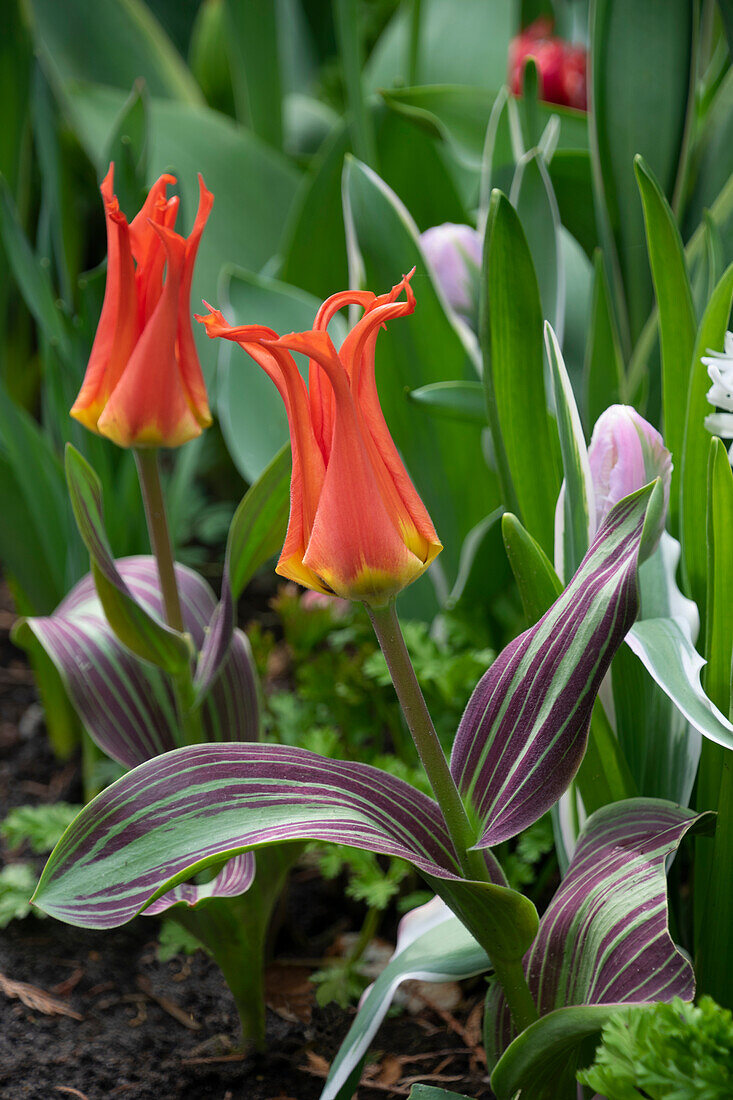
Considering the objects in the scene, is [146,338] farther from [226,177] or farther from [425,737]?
[226,177]

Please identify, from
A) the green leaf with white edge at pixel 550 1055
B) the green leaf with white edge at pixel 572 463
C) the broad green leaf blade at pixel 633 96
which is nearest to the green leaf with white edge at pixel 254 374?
the broad green leaf blade at pixel 633 96

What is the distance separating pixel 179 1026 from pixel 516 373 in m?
0.60

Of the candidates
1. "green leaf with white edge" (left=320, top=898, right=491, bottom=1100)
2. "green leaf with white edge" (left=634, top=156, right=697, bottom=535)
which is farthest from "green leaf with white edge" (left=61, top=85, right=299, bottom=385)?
"green leaf with white edge" (left=320, top=898, right=491, bottom=1100)

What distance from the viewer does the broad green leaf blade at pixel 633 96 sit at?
90 centimetres

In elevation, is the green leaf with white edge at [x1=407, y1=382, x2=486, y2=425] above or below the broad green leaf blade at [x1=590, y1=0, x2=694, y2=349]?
below

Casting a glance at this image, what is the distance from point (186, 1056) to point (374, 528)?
1.83ft

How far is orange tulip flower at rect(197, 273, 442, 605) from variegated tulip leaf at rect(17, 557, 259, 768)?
1.00ft

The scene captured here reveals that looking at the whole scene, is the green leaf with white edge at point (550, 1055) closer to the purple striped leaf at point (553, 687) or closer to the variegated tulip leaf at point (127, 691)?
the purple striped leaf at point (553, 687)

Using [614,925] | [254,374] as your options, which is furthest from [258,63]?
[614,925]

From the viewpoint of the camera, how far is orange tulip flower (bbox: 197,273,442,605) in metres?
0.44

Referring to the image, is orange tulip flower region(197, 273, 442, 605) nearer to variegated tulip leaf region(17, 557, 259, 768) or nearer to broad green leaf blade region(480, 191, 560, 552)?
broad green leaf blade region(480, 191, 560, 552)

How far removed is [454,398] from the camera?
2.69 feet

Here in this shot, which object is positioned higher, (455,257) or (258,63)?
(258,63)

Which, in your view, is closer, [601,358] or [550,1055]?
[550,1055]
